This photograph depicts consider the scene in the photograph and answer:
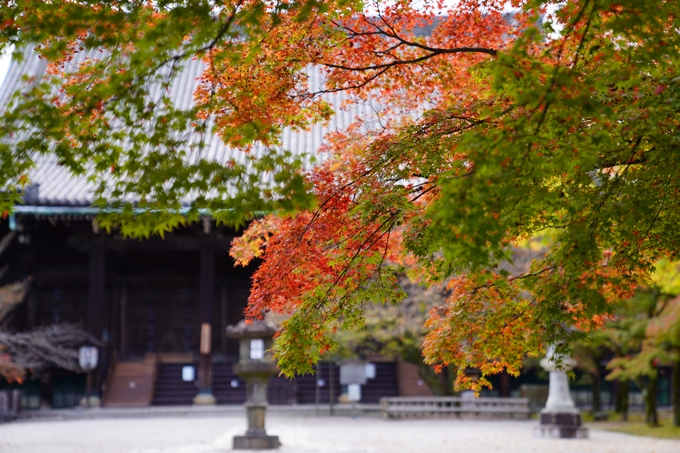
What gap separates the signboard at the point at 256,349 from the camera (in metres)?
14.1

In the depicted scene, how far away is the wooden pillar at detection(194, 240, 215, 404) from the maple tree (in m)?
14.4

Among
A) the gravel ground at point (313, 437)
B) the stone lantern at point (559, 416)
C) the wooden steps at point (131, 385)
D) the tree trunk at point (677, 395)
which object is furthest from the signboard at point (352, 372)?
the tree trunk at point (677, 395)

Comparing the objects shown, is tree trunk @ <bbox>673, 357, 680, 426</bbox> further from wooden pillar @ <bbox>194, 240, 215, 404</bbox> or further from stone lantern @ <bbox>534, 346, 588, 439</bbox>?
wooden pillar @ <bbox>194, 240, 215, 404</bbox>

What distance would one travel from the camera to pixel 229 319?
25719 mm

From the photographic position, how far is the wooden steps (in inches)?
873

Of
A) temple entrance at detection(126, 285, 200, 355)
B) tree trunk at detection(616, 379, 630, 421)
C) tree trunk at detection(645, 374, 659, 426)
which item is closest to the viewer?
tree trunk at detection(645, 374, 659, 426)

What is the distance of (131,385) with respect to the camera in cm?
2297

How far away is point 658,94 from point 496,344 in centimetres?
286

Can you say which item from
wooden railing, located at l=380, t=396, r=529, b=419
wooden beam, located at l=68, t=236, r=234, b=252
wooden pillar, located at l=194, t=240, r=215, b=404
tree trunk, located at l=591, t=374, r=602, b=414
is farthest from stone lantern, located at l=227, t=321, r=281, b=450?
A: tree trunk, located at l=591, t=374, r=602, b=414

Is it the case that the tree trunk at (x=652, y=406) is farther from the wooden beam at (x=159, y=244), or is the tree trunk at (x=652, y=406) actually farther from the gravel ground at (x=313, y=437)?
the wooden beam at (x=159, y=244)

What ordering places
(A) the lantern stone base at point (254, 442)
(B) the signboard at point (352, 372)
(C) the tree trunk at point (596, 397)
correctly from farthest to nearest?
1. (C) the tree trunk at point (596, 397)
2. (B) the signboard at point (352, 372)
3. (A) the lantern stone base at point (254, 442)

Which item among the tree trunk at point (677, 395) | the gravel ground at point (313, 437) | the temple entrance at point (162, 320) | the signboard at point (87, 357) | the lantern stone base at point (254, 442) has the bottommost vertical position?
the gravel ground at point (313, 437)

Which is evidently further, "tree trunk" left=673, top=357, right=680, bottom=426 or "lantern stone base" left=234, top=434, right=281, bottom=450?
"tree trunk" left=673, top=357, right=680, bottom=426

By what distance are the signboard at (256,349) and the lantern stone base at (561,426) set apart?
5.68 meters
